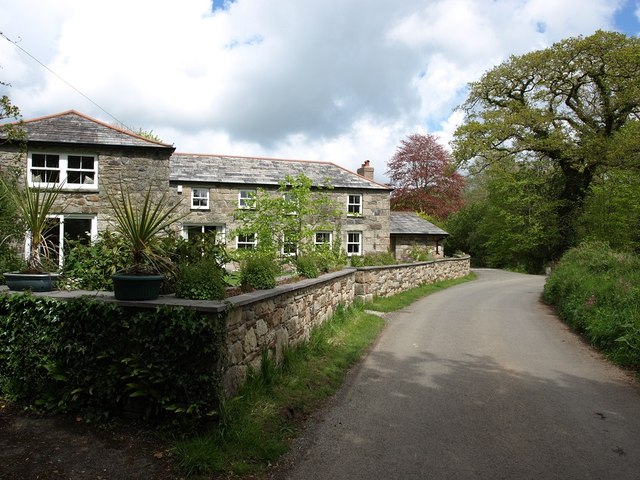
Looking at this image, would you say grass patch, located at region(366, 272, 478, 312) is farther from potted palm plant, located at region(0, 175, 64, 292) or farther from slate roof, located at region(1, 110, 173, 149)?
slate roof, located at region(1, 110, 173, 149)

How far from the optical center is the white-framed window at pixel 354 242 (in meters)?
25.6

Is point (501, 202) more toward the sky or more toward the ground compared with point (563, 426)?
more toward the sky

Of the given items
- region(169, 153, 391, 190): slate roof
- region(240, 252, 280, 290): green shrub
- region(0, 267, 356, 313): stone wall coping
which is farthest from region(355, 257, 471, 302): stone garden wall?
region(0, 267, 356, 313): stone wall coping

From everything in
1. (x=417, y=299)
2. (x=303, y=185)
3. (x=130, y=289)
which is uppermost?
(x=303, y=185)

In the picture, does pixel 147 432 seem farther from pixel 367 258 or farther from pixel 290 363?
pixel 367 258

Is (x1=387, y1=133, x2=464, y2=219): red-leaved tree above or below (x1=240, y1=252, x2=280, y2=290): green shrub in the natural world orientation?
above

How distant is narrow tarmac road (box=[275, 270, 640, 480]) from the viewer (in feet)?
13.1

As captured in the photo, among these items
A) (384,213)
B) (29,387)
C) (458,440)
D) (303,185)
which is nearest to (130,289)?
(29,387)

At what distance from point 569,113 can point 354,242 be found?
16587 millimetres

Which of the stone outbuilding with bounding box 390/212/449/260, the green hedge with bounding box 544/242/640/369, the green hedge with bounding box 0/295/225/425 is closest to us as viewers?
the green hedge with bounding box 0/295/225/425

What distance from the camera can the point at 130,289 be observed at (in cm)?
450

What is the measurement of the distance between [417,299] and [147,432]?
1271cm

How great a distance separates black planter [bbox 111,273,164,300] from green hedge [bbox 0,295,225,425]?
15cm

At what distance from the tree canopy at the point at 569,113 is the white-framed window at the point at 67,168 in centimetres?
2179
